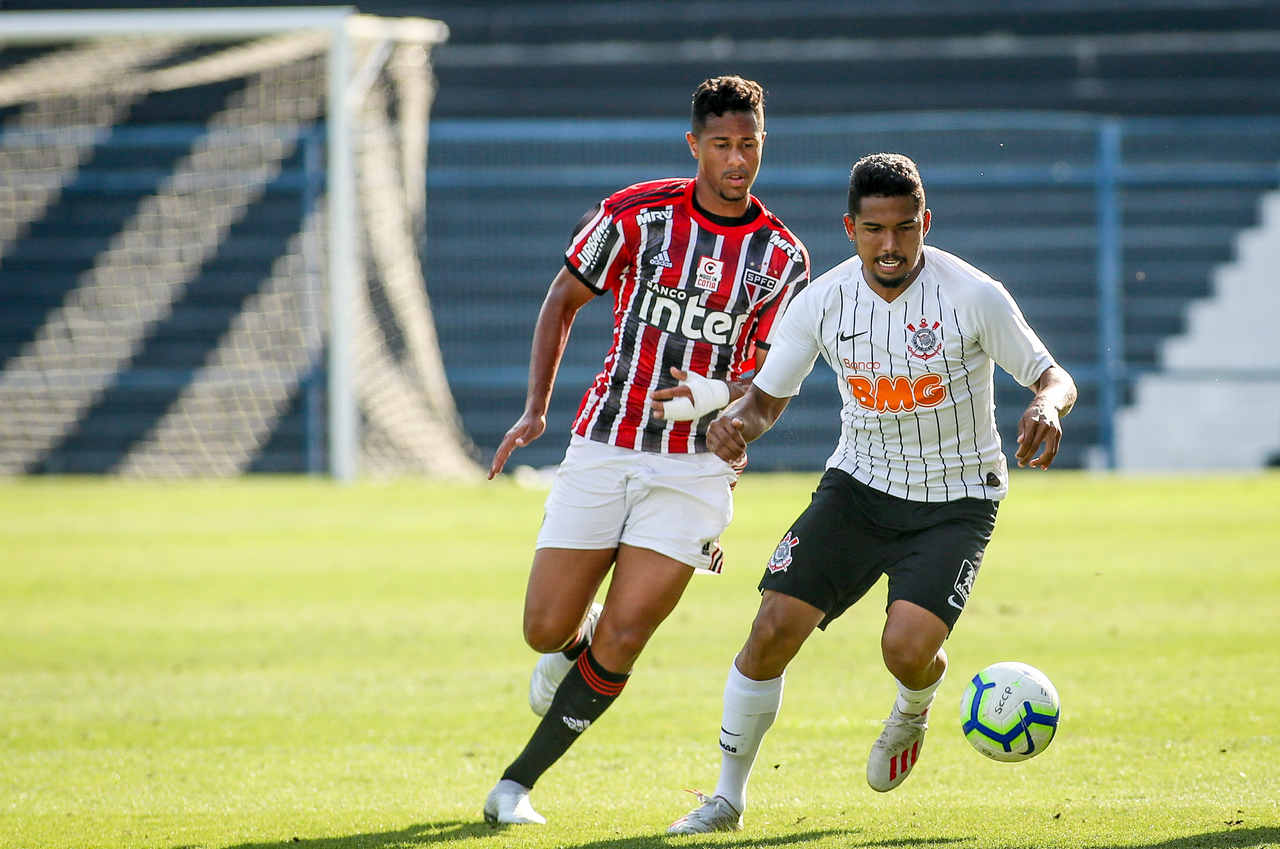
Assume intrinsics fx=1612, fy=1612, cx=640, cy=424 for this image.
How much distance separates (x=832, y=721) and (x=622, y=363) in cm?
172

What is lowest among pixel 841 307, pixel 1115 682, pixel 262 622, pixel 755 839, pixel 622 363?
pixel 262 622

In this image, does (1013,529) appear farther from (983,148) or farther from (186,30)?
(186,30)

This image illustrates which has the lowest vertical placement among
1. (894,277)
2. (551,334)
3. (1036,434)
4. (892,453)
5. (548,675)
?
(548,675)

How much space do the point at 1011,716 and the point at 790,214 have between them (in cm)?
1287

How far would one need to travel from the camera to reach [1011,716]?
14.9 feet

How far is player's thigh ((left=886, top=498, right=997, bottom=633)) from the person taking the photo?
4.57 meters

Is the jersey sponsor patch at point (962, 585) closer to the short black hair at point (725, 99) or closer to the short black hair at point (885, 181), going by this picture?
the short black hair at point (885, 181)

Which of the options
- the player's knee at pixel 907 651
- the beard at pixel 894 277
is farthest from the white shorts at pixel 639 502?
the beard at pixel 894 277

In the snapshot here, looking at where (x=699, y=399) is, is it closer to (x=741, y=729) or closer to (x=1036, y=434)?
(x=741, y=729)

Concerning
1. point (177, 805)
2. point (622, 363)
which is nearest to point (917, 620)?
point (622, 363)

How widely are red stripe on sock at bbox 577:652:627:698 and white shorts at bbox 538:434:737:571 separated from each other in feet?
1.32

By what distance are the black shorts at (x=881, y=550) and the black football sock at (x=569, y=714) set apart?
0.59 metres

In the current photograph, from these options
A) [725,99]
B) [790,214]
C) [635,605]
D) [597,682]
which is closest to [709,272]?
[725,99]

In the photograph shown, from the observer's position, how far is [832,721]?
6023mm
